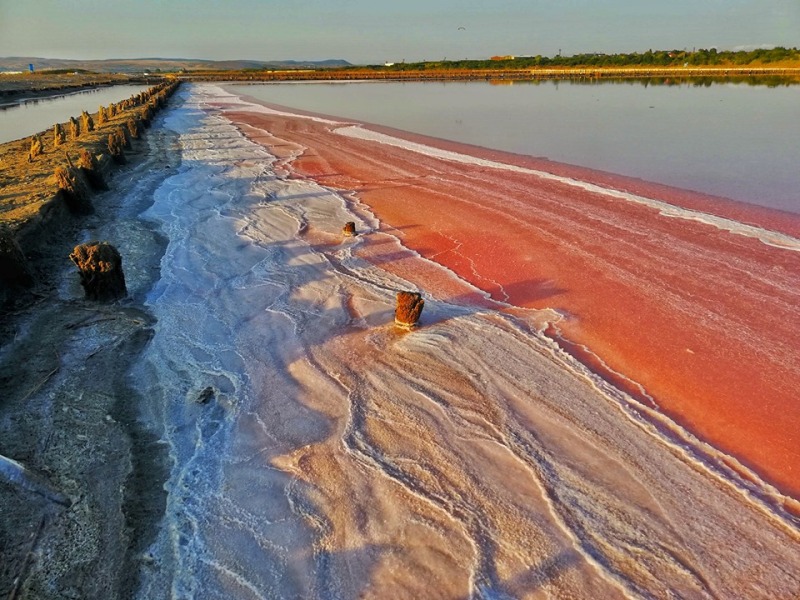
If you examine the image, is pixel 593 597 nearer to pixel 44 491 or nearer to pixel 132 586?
pixel 132 586

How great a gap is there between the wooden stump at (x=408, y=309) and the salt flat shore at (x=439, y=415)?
20cm

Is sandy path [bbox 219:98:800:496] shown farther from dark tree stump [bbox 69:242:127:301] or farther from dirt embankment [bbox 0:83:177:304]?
dirt embankment [bbox 0:83:177:304]

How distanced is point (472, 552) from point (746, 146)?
61.3 ft

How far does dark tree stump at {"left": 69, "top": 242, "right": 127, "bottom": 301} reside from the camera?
6270mm

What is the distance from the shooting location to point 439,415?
4660mm

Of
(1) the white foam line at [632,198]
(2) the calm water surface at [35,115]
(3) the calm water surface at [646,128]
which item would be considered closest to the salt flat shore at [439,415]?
(1) the white foam line at [632,198]

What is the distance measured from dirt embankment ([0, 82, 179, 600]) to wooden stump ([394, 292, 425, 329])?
9.17 feet

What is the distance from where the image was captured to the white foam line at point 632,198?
8.70 meters

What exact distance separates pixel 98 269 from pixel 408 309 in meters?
3.72

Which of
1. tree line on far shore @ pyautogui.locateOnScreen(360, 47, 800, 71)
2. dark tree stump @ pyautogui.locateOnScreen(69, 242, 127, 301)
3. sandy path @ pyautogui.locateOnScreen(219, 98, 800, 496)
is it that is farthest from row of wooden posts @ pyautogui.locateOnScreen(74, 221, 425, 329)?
tree line on far shore @ pyautogui.locateOnScreen(360, 47, 800, 71)

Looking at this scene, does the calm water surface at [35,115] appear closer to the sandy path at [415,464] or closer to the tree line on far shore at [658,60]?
the sandy path at [415,464]

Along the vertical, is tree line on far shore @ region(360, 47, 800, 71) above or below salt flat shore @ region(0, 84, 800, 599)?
above

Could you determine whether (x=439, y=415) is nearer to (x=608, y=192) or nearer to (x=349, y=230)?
(x=349, y=230)

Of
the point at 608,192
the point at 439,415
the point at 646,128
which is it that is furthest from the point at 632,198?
the point at 646,128
